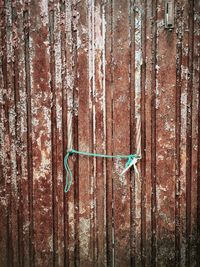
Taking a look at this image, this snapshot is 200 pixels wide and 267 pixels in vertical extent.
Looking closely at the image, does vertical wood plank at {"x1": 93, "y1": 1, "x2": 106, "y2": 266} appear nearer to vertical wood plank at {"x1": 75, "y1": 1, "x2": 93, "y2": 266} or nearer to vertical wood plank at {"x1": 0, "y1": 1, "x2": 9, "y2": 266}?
vertical wood plank at {"x1": 75, "y1": 1, "x2": 93, "y2": 266}

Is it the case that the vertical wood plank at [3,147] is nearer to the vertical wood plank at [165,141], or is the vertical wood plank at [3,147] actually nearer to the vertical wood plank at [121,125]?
the vertical wood plank at [121,125]

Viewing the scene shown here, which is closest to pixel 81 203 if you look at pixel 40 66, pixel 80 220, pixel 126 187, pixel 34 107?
pixel 80 220

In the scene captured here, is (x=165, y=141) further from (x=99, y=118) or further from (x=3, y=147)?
(x=3, y=147)

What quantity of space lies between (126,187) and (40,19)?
1098mm

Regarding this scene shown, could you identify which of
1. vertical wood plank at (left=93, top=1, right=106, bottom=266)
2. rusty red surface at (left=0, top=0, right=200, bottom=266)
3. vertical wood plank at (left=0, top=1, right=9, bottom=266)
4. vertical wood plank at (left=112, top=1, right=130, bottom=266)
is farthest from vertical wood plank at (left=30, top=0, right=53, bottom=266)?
vertical wood plank at (left=112, top=1, right=130, bottom=266)

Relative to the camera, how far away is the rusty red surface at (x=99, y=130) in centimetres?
164

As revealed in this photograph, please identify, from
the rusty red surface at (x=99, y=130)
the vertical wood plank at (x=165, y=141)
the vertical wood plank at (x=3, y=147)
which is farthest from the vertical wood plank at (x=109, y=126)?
the vertical wood plank at (x=3, y=147)

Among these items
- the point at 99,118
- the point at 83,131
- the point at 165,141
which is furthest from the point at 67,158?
the point at 165,141

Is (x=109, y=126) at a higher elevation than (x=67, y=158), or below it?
higher

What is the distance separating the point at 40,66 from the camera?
167cm

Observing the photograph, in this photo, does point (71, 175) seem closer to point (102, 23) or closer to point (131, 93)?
point (131, 93)

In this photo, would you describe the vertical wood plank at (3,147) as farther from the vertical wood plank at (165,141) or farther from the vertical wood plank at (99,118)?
the vertical wood plank at (165,141)

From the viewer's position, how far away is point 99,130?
168cm

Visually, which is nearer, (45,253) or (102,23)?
(102,23)
